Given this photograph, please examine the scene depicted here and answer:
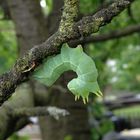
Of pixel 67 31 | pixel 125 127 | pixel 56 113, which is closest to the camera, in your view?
pixel 67 31

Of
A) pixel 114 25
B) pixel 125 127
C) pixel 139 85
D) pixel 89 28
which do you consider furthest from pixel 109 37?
pixel 139 85

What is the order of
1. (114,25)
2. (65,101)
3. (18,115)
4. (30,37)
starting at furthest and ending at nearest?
1. (114,25)
2. (65,101)
3. (30,37)
4. (18,115)

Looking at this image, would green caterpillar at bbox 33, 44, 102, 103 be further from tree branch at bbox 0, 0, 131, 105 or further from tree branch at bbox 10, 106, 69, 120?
tree branch at bbox 10, 106, 69, 120

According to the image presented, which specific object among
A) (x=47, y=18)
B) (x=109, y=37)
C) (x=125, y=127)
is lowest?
(x=125, y=127)

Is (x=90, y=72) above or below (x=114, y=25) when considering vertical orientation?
below

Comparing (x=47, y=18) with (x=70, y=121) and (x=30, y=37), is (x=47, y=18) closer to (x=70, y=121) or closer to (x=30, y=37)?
(x=30, y=37)

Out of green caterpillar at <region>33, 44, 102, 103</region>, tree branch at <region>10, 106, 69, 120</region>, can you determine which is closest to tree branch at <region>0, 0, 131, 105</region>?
green caterpillar at <region>33, 44, 102, 103</region>

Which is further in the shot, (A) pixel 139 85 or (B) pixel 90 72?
(A) pixel 139 85
